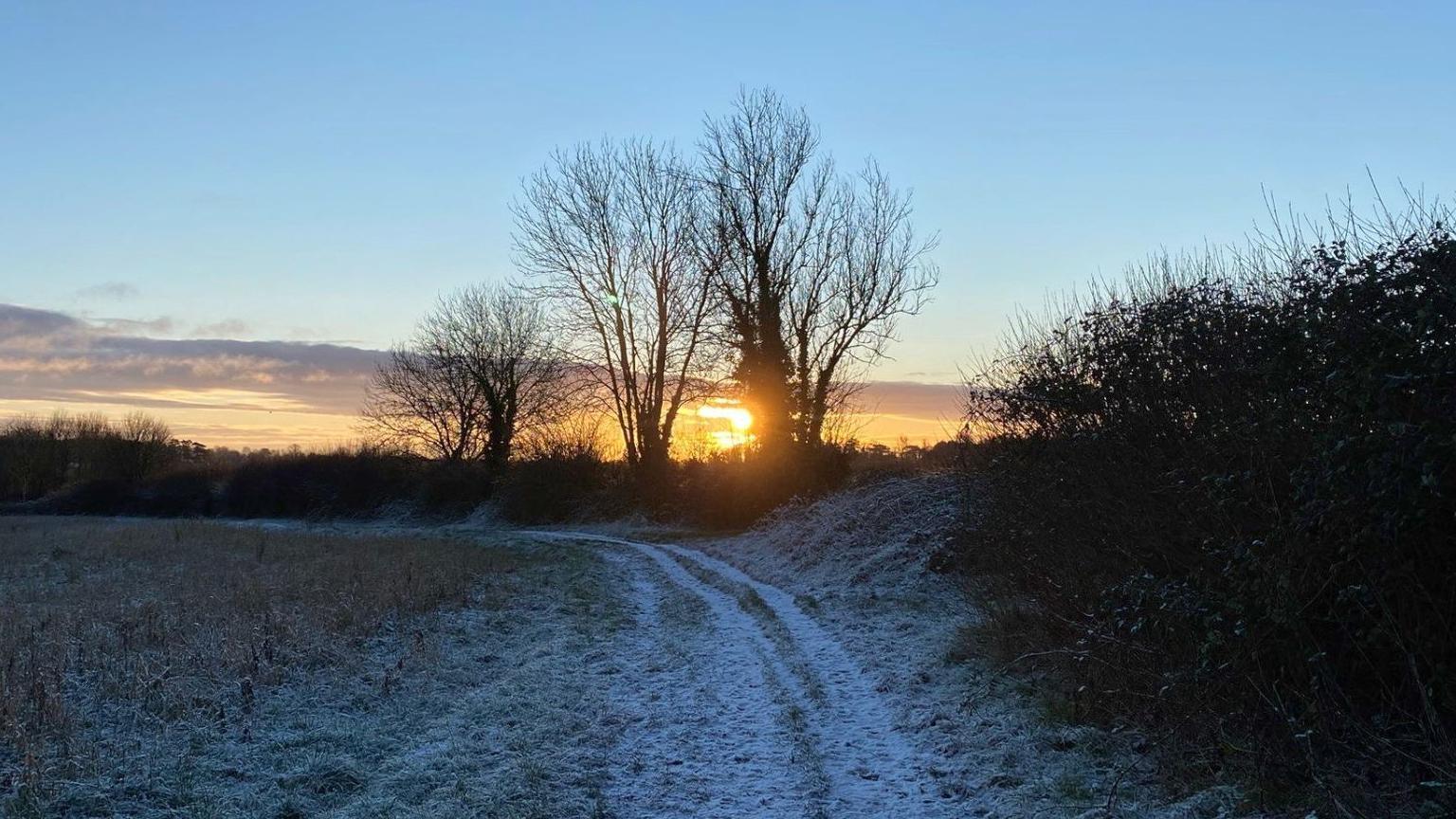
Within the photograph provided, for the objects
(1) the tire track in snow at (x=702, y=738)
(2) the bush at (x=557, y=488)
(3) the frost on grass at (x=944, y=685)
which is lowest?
(1) the tire track in snow at (x=702, y=738)

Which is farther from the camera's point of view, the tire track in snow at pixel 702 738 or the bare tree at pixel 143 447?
the bare tree at pixel 143 447

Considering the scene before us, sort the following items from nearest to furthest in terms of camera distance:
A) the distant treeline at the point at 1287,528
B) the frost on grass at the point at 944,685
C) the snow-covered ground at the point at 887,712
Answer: the distant treeline at the point at 1287,528
the frost on grass at the point at 944,685
the snow-covered ground at the point at 887,712

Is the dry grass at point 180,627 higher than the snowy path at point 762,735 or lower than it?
higher

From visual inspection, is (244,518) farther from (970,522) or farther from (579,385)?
(970,522)

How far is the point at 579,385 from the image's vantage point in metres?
47.9

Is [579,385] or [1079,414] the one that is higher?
[579,385]

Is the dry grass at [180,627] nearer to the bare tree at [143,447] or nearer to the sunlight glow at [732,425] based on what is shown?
the sunlight glow at [732,425]

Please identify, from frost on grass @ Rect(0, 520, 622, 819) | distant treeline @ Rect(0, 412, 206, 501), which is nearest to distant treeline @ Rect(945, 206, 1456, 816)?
frost on grass @ Rect(0, 520, 622, 819)

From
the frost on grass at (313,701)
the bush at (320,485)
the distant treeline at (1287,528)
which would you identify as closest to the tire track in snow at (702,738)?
the frost on grass at (313,701)

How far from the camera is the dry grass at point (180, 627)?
28.5 ft

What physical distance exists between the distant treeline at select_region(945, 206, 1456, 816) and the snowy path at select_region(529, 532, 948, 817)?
79.0 inches

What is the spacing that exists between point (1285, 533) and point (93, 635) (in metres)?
13.8

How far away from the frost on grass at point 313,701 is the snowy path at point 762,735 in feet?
1.72

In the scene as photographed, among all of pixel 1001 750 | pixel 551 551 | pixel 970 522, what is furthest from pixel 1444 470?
pixel 551 551
